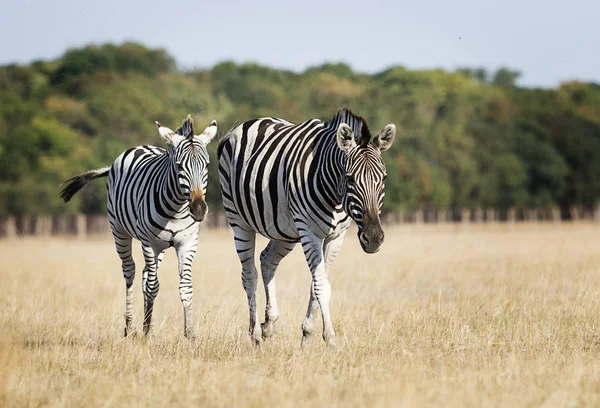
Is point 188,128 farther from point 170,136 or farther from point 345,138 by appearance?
point 345,138

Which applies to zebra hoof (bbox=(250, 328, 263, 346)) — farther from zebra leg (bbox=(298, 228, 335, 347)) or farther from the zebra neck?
→ the zebra neck

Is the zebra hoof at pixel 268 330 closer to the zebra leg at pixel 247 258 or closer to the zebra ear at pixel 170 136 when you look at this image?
the zebra leg at pixel 247 258

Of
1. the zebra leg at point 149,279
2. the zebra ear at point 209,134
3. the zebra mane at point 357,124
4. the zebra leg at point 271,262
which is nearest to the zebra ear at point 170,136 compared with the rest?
the zebra ear at point 209,134

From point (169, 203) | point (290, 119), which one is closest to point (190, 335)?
point (169, 203)

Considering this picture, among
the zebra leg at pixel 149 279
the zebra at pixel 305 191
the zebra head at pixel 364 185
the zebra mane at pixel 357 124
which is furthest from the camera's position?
the zebra leg at pixel 149 279

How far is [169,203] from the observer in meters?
9.98

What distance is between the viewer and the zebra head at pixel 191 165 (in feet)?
30.5

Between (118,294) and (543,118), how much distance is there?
8708 centimetres

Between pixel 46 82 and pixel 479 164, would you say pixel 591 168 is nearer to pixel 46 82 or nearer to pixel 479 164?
pixel 479 164

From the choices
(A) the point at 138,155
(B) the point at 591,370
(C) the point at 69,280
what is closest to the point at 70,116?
(C) the point at 69,280

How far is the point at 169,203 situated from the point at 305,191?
206 cm

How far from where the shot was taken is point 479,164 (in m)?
86.1

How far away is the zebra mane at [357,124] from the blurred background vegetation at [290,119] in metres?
40.7

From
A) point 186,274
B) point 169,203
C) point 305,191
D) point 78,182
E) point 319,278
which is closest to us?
point 319,278
